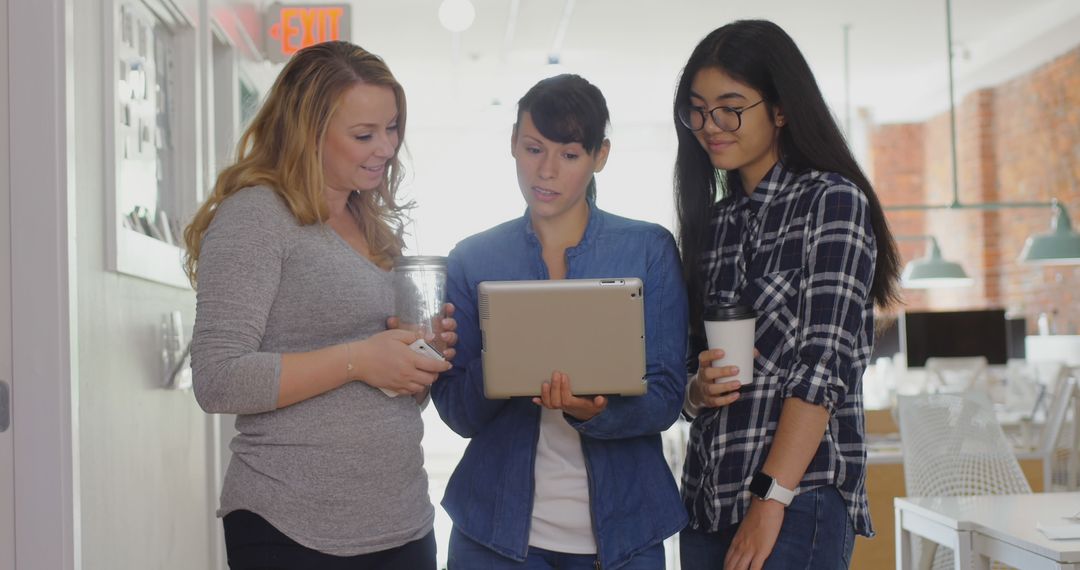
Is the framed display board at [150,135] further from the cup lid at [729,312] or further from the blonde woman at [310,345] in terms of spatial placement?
the cup lid at [729,312]

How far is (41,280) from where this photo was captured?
71.0 inches

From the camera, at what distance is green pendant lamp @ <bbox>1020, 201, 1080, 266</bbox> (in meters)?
6.47

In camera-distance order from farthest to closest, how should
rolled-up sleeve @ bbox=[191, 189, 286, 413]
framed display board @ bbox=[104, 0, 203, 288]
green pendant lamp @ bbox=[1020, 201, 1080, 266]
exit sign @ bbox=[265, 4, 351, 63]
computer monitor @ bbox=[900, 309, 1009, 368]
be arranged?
1. computer monitor @ bbox=[900, 309, 1009, 368]
2. green pendant lamp @ bbox=[1020, 201, 1080, 266]
3. exit sign @ bbox=[265, 4, 351, 63]
4. framed display board @ bbox=[104, 0, 203, 288]
5. rolled-up sleeve @ bbox=[191, 189, 286, 413]

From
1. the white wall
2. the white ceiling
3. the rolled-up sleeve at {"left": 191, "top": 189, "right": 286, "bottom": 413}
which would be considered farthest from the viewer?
the white ceiling

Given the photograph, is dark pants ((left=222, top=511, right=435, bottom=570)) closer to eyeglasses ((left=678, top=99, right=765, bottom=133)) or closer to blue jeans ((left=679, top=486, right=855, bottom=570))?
blue jeans ((left=679, top=486, right=855, bottom=570))

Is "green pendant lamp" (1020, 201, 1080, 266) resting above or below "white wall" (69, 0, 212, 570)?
above

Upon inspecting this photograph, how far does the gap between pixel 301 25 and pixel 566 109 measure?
122 inches

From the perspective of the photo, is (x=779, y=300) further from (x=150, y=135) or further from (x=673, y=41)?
(x=673, y=41)

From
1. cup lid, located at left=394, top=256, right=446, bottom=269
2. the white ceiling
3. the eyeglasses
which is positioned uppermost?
the white ceiling

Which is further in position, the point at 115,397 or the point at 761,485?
the point at 115,397

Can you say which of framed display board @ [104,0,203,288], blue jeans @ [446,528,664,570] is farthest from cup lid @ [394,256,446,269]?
framed display board @ [104,0,203,288]

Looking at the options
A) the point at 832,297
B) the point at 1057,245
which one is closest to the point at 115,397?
the point at 832,297

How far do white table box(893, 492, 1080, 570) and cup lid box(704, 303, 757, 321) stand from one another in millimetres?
969

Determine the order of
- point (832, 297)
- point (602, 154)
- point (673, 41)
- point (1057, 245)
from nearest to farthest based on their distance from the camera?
point (832, 297), point (602, 154), point (1057, 245), point (673, 41)
